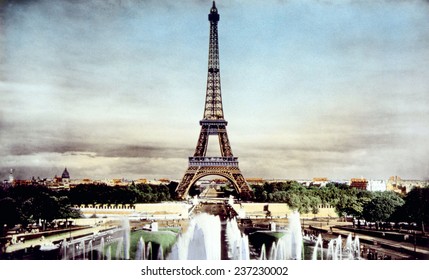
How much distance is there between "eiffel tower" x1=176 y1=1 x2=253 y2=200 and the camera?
8500 millimetres

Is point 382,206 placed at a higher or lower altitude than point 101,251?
higher

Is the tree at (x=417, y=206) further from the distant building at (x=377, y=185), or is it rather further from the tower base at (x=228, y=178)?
the tower base at (x=228, y=178)

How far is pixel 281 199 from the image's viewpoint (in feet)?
28.1

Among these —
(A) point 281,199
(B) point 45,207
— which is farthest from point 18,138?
(A) point 281,199

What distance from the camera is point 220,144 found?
29.1 ft

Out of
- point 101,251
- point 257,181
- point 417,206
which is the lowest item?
point 101,251

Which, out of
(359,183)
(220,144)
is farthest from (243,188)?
(359,183)

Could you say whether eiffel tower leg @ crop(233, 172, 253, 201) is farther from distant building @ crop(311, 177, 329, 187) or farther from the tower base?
distant building @ crop(311, 177, 329, 187)

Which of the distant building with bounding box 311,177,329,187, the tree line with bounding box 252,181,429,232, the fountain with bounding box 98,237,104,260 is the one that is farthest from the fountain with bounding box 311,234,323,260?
the fountain with bounding box 98,237,104,260

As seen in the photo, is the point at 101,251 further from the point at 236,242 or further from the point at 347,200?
the point at 347,200

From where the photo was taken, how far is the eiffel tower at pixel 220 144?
8500mm

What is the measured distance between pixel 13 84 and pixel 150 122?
2127mm
